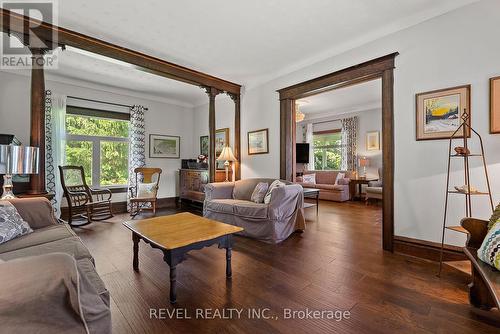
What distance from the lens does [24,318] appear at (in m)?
0.65

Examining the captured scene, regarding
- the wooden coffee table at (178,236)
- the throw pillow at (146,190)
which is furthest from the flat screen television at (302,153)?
the wooden coffee table at (178,236)

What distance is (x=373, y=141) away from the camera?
6.61 m

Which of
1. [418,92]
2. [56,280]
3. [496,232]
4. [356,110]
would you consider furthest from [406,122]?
[356,110]

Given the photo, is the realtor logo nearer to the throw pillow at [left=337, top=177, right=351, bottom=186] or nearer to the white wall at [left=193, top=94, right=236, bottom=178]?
the white wall at [left=193, top=94, right=236, bottom=178]

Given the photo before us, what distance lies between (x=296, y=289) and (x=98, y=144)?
4.97 metres

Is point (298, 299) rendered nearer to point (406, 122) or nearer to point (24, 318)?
point (24, 318)

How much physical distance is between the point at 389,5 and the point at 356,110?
186 inches

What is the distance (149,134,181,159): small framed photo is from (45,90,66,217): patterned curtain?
1.71 metres

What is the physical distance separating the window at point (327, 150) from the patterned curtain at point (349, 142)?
0.22 m

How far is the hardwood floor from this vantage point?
4.95ft

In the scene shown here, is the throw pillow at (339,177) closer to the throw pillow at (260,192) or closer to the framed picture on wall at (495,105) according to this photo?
the throw pillow at (260,192)

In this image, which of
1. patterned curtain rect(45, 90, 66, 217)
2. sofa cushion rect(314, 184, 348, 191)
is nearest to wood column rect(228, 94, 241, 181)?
sofa cushion rect(314, 184, 348, 191)

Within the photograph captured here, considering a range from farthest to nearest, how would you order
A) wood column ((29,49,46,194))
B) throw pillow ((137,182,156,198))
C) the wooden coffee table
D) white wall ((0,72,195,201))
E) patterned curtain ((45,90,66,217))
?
throw pillow ((137,182,156,198))
patterned curtain ((45,90,66,217))
white wall ((0,72,195,201))
wood column ((29,49,46,194))
the wooden coffee table

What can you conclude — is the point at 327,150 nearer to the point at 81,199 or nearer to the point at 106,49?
the point at 106,49
